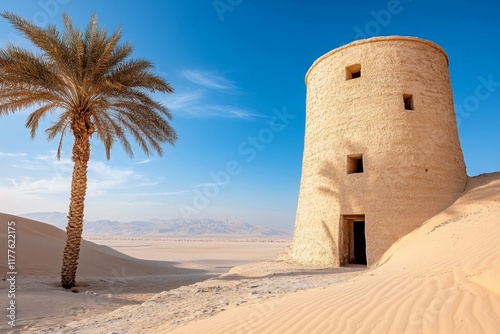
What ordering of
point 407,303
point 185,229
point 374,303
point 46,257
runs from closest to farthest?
point 407,303 → point 374,303 → point 46,257 → point 185,229

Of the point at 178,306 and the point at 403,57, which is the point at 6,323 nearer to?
A: the point at 178,306

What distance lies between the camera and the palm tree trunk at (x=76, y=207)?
10.1 meters

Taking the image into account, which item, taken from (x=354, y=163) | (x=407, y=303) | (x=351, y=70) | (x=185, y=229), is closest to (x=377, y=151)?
(x=354, y=163)

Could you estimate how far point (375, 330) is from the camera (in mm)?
3197

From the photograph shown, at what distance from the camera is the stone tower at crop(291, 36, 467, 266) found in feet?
32.9

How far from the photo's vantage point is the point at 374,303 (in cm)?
401

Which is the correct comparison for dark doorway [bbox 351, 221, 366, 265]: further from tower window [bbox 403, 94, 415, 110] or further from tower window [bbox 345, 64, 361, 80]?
tower window [bbox 345, 64, 361, 80]

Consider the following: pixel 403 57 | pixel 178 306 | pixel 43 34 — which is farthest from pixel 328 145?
pixel 43 34

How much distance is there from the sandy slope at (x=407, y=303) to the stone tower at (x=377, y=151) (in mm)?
3036

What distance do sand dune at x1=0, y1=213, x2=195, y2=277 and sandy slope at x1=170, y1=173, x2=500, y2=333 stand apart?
12221 millimetres

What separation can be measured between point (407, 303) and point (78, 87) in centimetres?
1049

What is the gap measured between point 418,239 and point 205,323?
6.76 metres

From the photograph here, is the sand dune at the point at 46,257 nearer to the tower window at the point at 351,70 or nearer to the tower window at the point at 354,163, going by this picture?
the tower window at the point at 354,163

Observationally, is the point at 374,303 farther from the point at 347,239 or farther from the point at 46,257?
the point at 46,257
